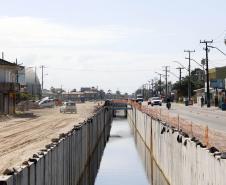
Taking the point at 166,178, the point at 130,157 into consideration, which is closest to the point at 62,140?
the point at 166,178

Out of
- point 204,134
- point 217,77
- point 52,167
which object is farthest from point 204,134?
point 217,77

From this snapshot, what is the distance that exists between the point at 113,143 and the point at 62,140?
1810 inches

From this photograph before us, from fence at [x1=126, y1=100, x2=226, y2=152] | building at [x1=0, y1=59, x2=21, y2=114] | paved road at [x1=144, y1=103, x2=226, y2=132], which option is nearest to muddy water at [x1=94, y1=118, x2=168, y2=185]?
fence at [x1=126, y1=100, x2=226, y2=152]

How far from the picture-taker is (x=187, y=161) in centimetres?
2338

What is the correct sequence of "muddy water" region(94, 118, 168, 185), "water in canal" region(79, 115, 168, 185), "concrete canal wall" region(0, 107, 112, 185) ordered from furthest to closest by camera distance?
1. "muddy water" region(94, 118, 168, 185)
2. "water in canal" region(79, 115, 168, 185)
3. "concrete canal wall" region(0, 107, 112, 185)

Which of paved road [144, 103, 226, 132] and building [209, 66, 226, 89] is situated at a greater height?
building [209, 66, 226, 89]

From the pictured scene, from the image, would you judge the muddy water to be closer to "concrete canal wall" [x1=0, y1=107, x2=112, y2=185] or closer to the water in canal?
the water in canal

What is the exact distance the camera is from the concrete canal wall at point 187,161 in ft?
53.4

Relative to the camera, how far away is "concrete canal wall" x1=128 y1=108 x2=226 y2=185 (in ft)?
53.4

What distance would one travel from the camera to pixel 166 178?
33.3 m

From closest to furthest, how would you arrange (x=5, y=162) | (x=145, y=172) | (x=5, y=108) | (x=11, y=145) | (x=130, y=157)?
(x=5, y=162), (x=11, y=145), (x=145, y=172), (x=130, y=157), (x=5, y=108)

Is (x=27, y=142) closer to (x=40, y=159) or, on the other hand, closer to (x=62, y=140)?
(x=62, y=140)

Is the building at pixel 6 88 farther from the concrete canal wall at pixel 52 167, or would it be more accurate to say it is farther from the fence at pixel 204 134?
the concrete canal wall at pixel 52 167

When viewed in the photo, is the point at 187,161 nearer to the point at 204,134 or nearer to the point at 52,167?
the point at 204,134
